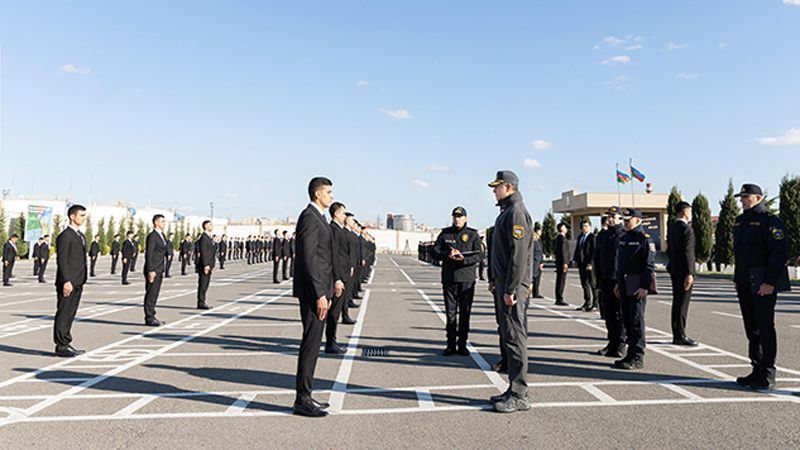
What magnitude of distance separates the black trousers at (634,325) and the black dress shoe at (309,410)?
4.05 m

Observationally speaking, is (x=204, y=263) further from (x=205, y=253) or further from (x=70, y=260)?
(x=70, y=260)

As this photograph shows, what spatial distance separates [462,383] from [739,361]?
3.86 metres

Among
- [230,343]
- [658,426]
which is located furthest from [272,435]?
[230,343]

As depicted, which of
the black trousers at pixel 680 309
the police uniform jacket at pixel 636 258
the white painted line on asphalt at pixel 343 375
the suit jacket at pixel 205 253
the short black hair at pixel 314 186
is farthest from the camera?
the suit jacket at pixel 205 253

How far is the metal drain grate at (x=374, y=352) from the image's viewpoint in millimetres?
7429

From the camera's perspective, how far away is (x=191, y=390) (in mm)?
5512

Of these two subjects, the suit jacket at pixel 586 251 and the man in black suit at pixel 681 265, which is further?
the suit jacket at pixel 586 251

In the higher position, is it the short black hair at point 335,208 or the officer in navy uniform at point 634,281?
the short black hair at point 335,208

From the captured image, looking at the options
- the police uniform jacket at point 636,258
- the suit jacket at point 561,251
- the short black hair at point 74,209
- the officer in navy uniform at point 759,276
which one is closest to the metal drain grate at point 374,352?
the police uniform jacket at point 636,258

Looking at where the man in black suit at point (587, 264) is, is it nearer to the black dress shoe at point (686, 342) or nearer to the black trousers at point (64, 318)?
the black dress shoe at point (686, 342)

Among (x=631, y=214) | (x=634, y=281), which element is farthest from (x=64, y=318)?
(x=631, y=214)

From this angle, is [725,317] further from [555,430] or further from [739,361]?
[555,430]

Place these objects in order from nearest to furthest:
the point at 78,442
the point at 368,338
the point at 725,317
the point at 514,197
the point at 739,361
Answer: the point at 78,442, the point at 514,197, the point at 739,361, the point at 368,338, the point at 725,317

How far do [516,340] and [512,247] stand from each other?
89cm
